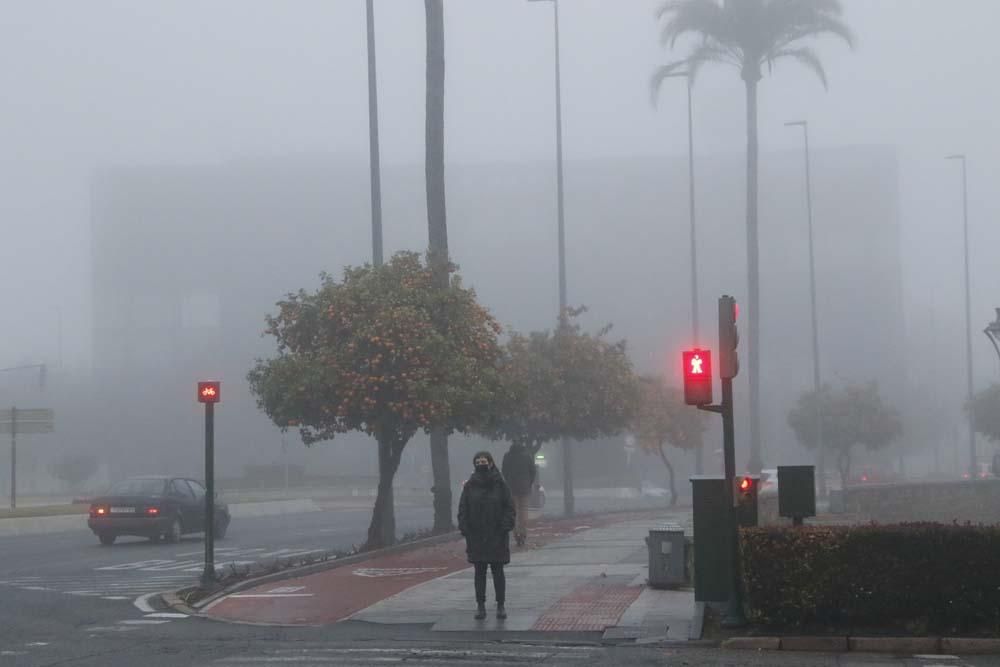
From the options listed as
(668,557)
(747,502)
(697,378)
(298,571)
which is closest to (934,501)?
(298,571)

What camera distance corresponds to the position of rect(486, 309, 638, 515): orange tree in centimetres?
3412

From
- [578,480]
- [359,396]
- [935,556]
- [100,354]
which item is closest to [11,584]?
[359,396]

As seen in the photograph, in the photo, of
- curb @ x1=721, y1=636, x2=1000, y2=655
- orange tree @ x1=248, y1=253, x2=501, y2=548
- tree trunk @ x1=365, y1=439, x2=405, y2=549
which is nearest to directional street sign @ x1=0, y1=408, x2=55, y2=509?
orange tree @ x1=248, y1=253, x2=501, y2=548

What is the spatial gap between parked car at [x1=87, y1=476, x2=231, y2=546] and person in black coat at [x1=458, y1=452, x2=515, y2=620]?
15.3 meters

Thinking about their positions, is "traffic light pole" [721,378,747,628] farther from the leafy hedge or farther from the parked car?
the parked car

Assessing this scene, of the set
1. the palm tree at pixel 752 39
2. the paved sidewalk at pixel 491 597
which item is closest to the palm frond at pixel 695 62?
the palm tree at pixel 752 39

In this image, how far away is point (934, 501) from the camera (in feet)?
120

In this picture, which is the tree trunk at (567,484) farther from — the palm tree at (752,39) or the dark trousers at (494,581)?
the dark trousers at (494,581)

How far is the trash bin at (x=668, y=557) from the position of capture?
1547 centimetres

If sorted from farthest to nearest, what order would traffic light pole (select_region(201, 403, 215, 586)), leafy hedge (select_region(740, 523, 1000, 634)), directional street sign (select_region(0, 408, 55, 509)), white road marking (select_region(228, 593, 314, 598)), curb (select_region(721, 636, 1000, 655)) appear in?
directional street sign (select_region(0, 408, 55, 509)) → traffic light pole (select_region(201, 403, 215, 586)) → white road marking (select_region(228, 593, 314, 598)) → leafy hedge (select_region(740, 523, 1000, 634)) → curb (select_region(721, 636, 1000, 655))

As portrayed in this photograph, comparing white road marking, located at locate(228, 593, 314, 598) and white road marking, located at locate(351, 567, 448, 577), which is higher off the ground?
white road marking, located at locate(228, 593, 314, 598)

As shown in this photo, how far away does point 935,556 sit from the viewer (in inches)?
478

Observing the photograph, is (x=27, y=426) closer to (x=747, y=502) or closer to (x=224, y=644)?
(x=224, y=644)

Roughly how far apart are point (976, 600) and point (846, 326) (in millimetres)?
61636
